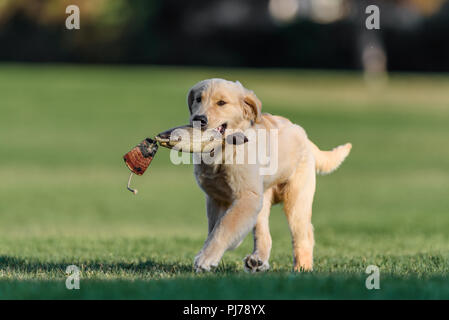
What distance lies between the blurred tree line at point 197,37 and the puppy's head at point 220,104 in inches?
1283

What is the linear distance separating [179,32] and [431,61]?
12.6 m

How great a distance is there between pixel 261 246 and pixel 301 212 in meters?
0.41

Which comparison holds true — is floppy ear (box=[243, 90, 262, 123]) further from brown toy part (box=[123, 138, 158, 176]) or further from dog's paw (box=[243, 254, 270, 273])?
dog's paw (box=[243, 254, 270, 273])

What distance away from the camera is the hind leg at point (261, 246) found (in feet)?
19.1

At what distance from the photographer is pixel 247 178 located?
5.45 metres

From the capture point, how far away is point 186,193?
1623 cm

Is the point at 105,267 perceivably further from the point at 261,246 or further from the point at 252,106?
the point at 252,106

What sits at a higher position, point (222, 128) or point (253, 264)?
point (222, 128)

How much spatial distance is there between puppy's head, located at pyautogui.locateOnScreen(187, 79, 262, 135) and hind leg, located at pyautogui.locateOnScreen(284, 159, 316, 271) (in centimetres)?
86

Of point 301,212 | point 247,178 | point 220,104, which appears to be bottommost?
point 301,212

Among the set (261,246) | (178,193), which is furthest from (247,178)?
(178,193)

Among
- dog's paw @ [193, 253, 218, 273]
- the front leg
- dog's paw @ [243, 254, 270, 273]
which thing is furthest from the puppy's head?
dog's paw @ [243, 254, 270, 273]

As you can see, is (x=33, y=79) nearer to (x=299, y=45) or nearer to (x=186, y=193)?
(x=186, y=193)

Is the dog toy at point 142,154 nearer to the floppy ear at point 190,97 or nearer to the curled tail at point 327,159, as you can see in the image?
the floppy ear at point 190,97
